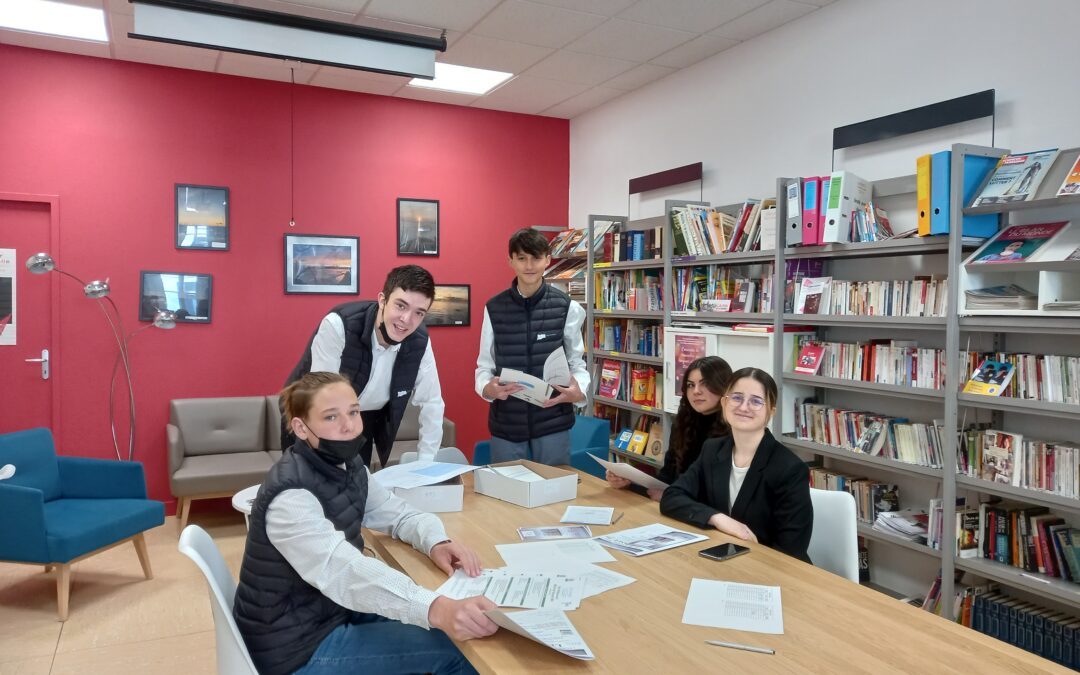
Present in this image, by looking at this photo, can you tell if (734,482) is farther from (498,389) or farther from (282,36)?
(282,36)

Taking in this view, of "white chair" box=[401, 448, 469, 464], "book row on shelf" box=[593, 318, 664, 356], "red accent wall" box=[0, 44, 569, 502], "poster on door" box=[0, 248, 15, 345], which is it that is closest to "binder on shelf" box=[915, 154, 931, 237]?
"book row on shelf" box=[593, 318, 664, 356]

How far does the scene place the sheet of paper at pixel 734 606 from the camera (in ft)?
5.54

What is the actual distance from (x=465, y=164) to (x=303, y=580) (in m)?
5.03

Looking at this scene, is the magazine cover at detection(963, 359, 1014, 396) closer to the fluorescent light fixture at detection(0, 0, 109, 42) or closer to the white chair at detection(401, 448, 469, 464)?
the white chair at detection(401, 448, 469, 464)

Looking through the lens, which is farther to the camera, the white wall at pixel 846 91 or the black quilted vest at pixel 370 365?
the white wall at pixel 846 91

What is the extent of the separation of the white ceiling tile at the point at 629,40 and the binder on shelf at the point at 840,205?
156 centimetres

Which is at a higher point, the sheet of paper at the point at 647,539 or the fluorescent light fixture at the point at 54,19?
the fluorescent light fixture at the point at 54,19

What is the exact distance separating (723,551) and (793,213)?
2372 mm

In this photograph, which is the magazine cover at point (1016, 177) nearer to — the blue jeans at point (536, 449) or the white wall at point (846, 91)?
the white wall at point (846, 91)

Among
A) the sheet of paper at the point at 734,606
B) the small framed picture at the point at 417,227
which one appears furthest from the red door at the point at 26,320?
the sheet of paper at the point at 734,606

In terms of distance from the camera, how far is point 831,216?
3746mm

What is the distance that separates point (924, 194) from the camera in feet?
10.9

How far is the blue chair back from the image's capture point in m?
3.99

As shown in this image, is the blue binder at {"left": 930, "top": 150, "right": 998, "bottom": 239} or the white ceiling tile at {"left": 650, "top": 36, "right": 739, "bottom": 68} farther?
the white ceiling tile at {"left": 650, "top": 36, "right": 739, "bottom": 68}
